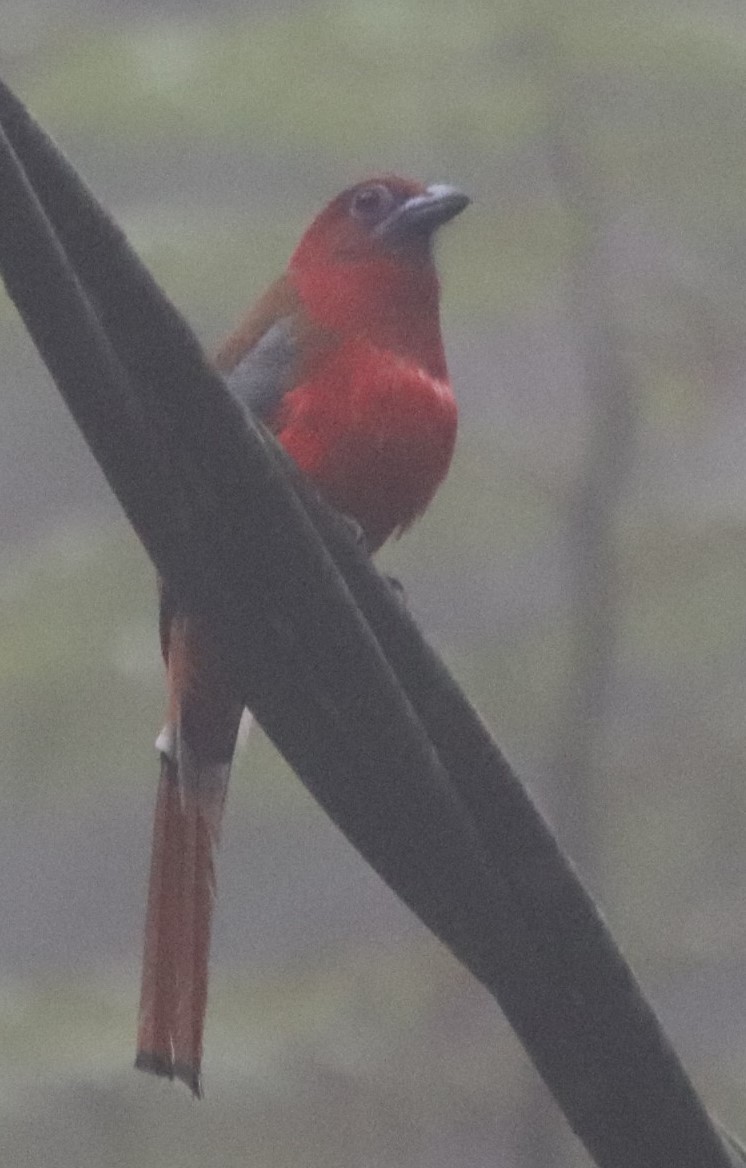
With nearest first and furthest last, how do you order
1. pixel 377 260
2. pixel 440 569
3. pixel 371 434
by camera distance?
pixel 371 434
pixel 377 260
pixel 440 569

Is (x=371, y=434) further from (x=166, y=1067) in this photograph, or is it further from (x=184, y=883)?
(x=166, y=1067)

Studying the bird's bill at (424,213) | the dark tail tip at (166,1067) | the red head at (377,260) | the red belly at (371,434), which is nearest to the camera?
the dark tail tip at (166,1067)

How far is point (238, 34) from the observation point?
7.19ft

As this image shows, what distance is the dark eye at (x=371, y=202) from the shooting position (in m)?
1.50

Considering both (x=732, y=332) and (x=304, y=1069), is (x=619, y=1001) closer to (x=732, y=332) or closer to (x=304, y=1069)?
(x=304, y=1069)

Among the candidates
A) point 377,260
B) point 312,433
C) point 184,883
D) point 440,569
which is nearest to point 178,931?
point 184,883

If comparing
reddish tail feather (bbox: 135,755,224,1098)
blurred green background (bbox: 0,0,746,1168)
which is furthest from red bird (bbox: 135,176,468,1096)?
blurred green background (bbox: 0,0,746,1168)

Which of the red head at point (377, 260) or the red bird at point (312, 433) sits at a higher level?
the red head at point (377, 260)

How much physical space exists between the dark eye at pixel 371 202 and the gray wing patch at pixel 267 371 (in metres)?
0.18

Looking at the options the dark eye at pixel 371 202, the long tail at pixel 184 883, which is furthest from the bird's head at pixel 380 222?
the long tail at pixel 184 883

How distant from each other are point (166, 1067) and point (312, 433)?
420 mm

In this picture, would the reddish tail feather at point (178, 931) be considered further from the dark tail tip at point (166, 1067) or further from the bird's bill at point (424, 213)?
the bird's bill at point (424, 213)

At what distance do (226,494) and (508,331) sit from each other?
4.85 feet

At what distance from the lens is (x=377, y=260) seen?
1.44m
